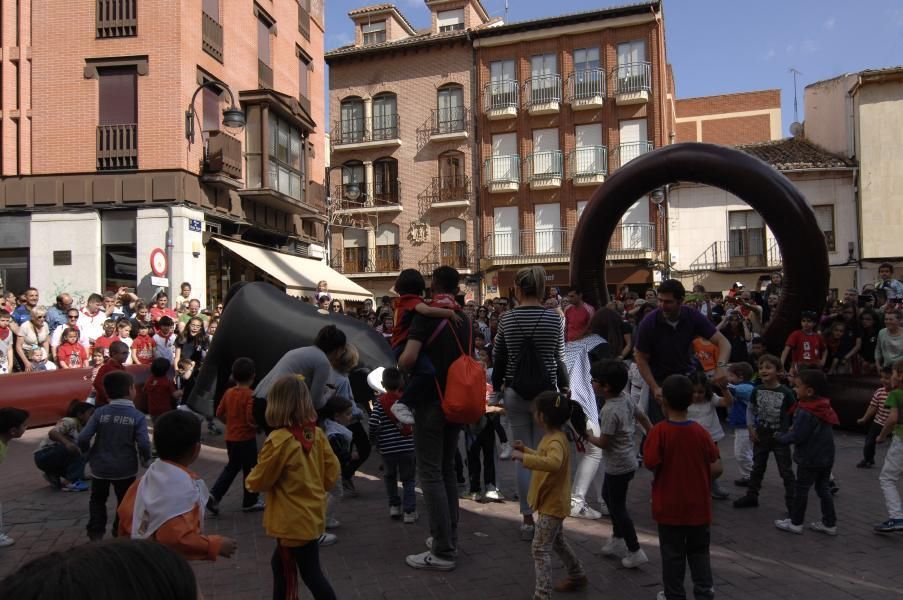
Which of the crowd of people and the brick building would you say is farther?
the brick building

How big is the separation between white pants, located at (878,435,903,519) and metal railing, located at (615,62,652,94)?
27371 mm

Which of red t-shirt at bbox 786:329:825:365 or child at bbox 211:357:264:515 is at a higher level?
red t-shirt at bbox 786:329:825:365

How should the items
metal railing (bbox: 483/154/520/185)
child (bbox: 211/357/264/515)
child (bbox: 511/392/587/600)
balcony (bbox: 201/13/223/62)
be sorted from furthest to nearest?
metal railing (bbox: 483/154/520/185)
balcony (bbox: 201/13/223/62)
child (bbox: 211/357/264/515)
child (bbox: 511/392/587/600)

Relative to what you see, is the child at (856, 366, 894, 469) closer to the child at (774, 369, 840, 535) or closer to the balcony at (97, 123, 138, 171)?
the child at (774, 369, 840, 535)

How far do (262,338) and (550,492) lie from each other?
498 centimetres

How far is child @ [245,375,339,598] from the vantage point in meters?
3.41

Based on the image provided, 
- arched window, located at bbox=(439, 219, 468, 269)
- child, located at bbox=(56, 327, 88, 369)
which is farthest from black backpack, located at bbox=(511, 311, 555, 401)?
arched window, located at bbox=(439, 219, 468, 269)

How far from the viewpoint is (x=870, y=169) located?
1032 inches

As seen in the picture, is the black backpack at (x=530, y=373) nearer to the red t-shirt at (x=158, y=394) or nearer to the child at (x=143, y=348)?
the red t-shirt at (x=158, y=394)

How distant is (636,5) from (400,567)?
30.2 metres

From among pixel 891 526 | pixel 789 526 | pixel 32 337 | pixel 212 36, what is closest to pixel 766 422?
pixel 789 526

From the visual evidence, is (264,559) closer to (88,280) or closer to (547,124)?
(88,280)

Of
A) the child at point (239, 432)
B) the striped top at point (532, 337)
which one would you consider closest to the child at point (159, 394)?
the child at point (239, 432)

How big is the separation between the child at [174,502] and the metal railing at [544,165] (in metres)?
29.3
